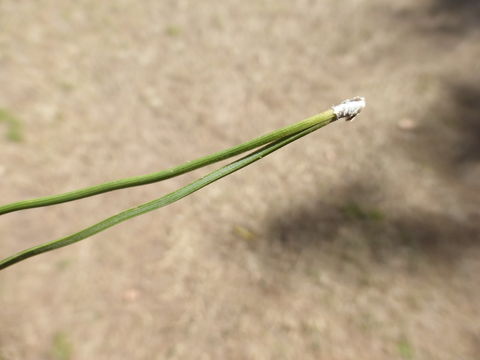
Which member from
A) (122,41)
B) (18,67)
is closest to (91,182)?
(18,67)

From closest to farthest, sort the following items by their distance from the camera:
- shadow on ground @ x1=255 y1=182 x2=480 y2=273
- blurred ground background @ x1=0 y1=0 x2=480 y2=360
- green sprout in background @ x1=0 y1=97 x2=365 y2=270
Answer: green sprout in background @ x1=0 y1=97 x2=365 y2=270, blurred ground background @ x1=0 y1=0 x2=480 y2=360, shadow on ground @ x1=255 y1=182 x2=480 y2=273

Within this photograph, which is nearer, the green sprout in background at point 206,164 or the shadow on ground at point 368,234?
the green sprout in background at point 206,164

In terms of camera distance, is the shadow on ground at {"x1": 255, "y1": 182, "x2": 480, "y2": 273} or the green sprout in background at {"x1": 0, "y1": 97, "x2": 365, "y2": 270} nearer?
the green sprout in background at {"x1": 0, "y1": 97, "x2": 365, "y2": 270}

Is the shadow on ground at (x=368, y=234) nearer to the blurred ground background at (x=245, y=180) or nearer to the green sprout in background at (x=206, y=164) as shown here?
the blurred ground background at (x=245, y=180)

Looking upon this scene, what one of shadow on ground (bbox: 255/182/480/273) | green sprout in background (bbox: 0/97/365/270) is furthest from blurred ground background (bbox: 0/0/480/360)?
green sprout in background (bbox: 0/97/365/270)

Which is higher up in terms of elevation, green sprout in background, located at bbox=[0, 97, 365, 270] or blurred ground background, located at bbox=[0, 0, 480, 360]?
blurred ground background, located at bbox=[0, 0, 480, 360]

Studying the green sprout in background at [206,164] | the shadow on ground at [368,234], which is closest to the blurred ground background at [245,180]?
the shadow on ground at [368,234]

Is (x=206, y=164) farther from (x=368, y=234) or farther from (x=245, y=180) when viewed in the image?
(x=245, y=180)

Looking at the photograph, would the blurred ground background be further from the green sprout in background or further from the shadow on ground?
the green sprout in background

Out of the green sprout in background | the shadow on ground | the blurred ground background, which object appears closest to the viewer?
the green sprout in background
